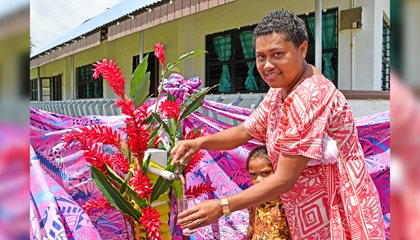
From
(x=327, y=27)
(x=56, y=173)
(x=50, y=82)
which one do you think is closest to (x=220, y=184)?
(x=56, y=173)

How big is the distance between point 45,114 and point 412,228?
3.05m

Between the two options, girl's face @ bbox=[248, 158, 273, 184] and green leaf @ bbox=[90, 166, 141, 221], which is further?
girl's face @ bbox=[248, 158, 273, 184]

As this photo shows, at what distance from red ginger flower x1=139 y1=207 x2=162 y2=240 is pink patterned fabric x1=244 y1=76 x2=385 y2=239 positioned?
47 centimetres

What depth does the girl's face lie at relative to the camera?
2258 mm

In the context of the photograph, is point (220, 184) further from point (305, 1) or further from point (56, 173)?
point (305, 1)

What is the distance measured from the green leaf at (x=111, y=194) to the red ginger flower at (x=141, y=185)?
6cm

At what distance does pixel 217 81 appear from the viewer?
30.0 ft

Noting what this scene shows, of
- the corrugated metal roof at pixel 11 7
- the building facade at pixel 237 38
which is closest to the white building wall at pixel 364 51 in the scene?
the building facade at pixel 237 38

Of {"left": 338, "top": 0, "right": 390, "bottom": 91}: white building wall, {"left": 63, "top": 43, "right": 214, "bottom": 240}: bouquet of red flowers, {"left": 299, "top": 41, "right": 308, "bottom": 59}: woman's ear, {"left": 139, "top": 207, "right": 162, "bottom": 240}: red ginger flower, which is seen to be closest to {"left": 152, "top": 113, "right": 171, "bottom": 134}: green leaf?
{"left": 63, "top": 43, "right": 214, "bottom": 240}: bouquet of red flowers

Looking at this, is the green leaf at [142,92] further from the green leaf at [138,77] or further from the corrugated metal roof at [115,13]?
the corrugated metal roof at [115,13]

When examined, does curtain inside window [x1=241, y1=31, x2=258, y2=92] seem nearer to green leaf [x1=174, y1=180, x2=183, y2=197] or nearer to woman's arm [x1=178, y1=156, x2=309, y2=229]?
green leaf [x1=174, y1=180, x2=183, y2=197]

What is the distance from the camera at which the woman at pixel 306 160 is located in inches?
56.3

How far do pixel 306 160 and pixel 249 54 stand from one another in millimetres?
7048

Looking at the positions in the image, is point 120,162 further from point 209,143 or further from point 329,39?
point 329,39
